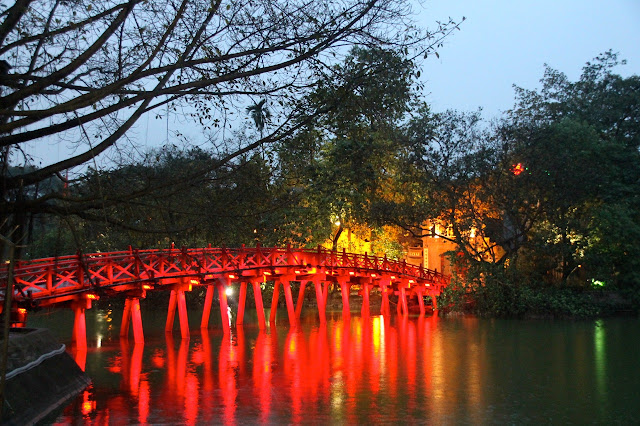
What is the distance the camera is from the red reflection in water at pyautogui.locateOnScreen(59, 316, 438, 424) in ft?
45.7

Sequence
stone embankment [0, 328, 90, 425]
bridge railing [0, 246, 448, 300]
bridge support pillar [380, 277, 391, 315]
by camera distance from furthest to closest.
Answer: bridge support pillar [380, 277, 391, 315] → bridge railing [0, 246, 448, 300] → stone embankment [0, 328, 90, 425]

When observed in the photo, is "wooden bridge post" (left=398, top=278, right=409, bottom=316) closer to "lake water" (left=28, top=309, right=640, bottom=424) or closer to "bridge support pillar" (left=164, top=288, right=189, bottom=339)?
"lake water" (left=28, top=309, right=640, bottom=424)

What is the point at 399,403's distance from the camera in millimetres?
15070

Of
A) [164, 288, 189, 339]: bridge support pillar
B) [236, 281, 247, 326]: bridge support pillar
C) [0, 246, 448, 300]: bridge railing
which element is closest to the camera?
[0, 246, 448, 300]: bridge railing

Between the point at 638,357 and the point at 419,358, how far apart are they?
661 centimetres

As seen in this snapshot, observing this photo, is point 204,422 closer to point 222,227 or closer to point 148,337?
point 222,227

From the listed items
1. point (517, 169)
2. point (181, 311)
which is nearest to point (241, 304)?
point (181, 311)

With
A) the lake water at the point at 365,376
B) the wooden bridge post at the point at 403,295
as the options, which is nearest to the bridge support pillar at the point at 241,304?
the lake water at the point at 365,376

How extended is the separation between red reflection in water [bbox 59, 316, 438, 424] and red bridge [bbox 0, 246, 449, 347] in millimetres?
1704

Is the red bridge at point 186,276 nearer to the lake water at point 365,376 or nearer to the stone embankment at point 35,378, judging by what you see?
the lake water at point 365,376

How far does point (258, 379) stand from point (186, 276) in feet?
27.0

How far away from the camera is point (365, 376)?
18.7m

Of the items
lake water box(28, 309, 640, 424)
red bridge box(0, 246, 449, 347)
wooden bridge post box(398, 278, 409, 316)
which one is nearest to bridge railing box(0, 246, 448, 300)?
red bridge box(0, 246, 449, 347)

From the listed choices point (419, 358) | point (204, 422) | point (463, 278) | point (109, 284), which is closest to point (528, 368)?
point (419, 358)
